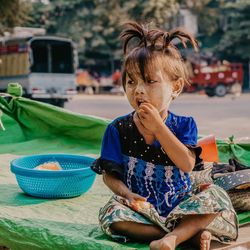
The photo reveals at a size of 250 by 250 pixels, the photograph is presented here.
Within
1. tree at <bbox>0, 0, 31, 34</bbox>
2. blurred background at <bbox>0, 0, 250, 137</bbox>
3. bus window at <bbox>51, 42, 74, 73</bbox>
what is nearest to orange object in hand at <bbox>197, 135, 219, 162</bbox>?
blurred background at <bbox>0, 0, 250, 137</bbox>

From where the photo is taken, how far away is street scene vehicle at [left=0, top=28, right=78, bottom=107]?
42.3 ft

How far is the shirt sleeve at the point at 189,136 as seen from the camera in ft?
5.64

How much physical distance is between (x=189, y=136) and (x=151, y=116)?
0.24m

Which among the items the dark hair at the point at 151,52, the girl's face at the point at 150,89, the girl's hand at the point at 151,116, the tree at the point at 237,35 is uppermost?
the tree at the point at 237,35

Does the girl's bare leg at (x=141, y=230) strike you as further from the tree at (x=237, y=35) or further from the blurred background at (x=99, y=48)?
the tree at (x=237, y=35)

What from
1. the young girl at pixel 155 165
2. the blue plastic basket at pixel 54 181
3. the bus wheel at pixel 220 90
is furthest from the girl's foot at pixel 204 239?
the bus wheel at pixel 220 90

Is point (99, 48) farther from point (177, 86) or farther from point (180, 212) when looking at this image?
point (180, 212)

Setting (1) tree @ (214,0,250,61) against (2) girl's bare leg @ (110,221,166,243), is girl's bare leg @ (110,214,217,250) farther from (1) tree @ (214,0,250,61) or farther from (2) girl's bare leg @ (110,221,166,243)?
(1) tree @ (214,0,250,61)

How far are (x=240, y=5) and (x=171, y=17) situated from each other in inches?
142

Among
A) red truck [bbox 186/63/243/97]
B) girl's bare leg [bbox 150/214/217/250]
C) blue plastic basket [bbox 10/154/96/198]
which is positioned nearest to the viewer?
girl's bare leg [bbox 150/214/217/250]

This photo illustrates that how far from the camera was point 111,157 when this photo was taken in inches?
69.6

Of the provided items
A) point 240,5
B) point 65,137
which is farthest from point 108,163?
point 240,5

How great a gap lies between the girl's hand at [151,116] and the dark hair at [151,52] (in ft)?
0.44

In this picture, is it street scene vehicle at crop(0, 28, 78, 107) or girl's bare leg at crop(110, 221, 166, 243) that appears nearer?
girl's bare leg at crop(110, 221, 166, 243)
